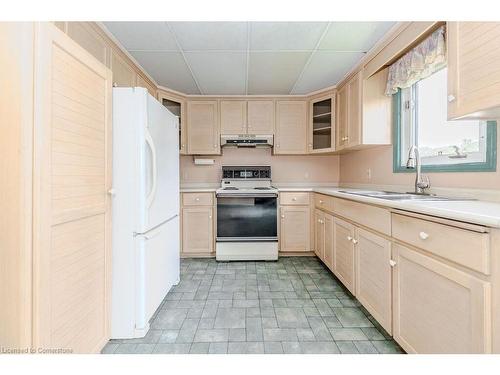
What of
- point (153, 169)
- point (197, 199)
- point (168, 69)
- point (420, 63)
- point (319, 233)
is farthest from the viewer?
point (197, 199)

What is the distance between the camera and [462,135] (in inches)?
66.1

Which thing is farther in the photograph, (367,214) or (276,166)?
(276,166)

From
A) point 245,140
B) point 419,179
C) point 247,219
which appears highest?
point 245,140

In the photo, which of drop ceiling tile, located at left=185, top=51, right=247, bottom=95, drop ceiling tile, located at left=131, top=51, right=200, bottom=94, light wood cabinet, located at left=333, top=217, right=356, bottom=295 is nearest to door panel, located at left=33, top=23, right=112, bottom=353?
drop ceiling tile, located at left=131, top=51, right=200, bottom=94

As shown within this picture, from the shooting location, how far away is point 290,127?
343cm

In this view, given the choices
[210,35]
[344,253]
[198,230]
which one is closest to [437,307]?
[344,253]

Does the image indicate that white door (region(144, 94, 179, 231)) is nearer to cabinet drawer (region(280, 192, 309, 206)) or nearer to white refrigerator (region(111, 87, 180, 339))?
white refrigerator (region(111, 87, 180, 339))

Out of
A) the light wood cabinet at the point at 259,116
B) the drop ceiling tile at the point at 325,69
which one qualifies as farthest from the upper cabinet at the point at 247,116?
the drop ceiling tile at the point at 325,69

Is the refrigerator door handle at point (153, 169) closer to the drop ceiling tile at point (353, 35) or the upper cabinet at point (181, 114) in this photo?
the drop ceiling tile at point (353, 35)

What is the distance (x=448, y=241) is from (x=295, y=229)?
7.27 ft

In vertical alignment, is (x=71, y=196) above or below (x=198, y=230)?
above

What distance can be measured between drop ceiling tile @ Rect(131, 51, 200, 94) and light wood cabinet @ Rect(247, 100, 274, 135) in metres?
0.78

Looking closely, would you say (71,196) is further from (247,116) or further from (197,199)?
(247,116)
